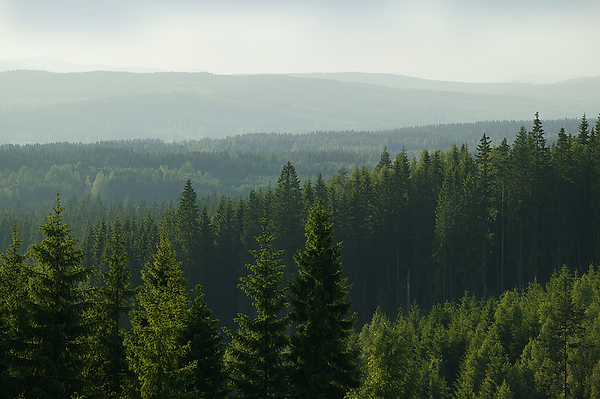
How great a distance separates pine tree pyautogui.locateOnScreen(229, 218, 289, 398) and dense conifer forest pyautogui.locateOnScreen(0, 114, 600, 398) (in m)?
0.08

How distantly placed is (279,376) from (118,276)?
7544mm

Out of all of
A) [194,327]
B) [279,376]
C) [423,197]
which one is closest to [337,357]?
[279,376]

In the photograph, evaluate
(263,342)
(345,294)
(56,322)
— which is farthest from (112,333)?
(345,294)

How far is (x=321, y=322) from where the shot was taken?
80.9ft

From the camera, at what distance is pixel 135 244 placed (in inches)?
3127

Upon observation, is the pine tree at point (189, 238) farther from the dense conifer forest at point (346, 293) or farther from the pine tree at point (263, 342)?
the pine tree at point (263, 342)

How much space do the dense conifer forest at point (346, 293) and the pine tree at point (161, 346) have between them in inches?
3.0

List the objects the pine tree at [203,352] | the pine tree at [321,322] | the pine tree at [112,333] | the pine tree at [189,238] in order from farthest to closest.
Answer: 1. the pine tree at [189,238]
2. the pine tree at [321,322]
3. the pine tree at [203,352]
4. the pine tree at [112,333]

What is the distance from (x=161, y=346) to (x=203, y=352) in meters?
4.38

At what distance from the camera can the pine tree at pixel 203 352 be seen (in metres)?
24.6

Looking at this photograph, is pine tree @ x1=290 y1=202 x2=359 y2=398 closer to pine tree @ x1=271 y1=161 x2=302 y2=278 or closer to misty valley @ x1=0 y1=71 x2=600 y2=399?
misty valley @ x1=0 y1=71 x2=600 y2=399

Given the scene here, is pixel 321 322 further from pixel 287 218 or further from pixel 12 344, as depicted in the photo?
pixel 287 218

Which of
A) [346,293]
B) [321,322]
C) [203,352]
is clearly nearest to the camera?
[321,322]

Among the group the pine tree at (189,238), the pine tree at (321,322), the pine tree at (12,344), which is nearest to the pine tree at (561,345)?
the pine tree at (321,322)
